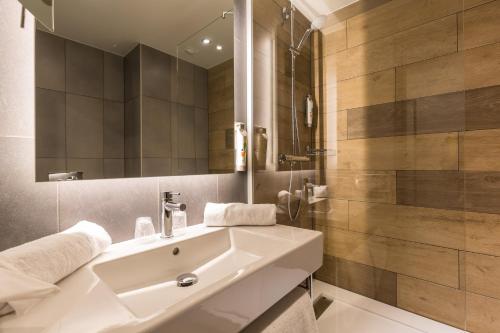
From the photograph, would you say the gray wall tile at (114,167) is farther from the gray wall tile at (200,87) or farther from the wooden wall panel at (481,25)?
the wooden wall panel at (481,25)

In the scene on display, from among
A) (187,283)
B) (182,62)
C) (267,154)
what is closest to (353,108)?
(267,154)

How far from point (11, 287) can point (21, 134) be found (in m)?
0.49

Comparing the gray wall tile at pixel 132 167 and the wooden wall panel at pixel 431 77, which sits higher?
the wooden wall panel at pixel 431 77

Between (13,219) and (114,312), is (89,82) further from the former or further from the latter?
(114,312)

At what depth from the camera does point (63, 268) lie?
0.60m

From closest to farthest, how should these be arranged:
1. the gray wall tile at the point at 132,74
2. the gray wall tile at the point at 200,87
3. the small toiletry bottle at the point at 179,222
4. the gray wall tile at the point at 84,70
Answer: the gray wall tile at the point at 84,70
the gray wall tile at the point at 132,74
the small toiletry bottle at the point at 179,222
the gray wall tile at the point at 200,87

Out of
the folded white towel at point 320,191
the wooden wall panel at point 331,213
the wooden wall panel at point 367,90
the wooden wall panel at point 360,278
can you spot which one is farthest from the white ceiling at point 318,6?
the wooden wall panel at point 360,278

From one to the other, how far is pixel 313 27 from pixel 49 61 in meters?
1.47

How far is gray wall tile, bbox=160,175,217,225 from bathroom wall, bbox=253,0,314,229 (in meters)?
0.32

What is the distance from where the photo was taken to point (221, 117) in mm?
1353

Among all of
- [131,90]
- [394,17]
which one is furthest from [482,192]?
[131,90]

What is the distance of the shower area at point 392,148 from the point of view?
4.51 feet

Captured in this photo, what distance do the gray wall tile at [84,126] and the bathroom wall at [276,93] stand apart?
85cm

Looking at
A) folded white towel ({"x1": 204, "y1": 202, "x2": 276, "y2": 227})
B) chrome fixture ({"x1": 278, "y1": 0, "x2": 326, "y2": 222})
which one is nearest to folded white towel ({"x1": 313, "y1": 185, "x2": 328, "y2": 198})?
chrome fixture ({"x1": 278, "y1": 0, "x2": 326, "y2": 222})
